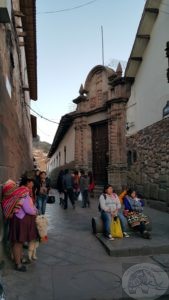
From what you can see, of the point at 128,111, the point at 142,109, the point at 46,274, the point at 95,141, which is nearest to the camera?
the point at 46,274

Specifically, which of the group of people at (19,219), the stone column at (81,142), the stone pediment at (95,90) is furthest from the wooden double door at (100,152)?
the group of people at (19,219)

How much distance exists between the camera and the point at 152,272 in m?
4.82

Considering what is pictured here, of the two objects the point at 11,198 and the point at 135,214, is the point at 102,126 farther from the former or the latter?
the point at 11,198

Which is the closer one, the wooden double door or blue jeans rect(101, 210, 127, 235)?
blue jeans rect(101, 210, 127, 235)

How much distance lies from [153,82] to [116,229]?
7.02 m

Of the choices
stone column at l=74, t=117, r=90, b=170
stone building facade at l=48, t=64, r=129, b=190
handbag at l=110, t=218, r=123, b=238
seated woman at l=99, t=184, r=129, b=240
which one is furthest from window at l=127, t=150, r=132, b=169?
handbag at l=110, t=218, r=123, b=238

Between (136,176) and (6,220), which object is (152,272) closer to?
(6,220)

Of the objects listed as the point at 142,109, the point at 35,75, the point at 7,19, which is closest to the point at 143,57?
the point at 142,109

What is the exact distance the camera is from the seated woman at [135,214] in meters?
6.96

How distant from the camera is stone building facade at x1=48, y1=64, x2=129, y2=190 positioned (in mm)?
16391

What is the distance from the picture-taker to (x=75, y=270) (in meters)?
4.96

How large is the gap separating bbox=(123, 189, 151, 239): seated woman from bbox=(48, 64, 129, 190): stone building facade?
8.56 metres

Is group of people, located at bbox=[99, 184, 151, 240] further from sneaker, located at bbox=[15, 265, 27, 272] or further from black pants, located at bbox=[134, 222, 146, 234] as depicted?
sneaker, located at bbox=[15, 265, 27, 272]

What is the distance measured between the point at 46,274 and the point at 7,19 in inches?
156
